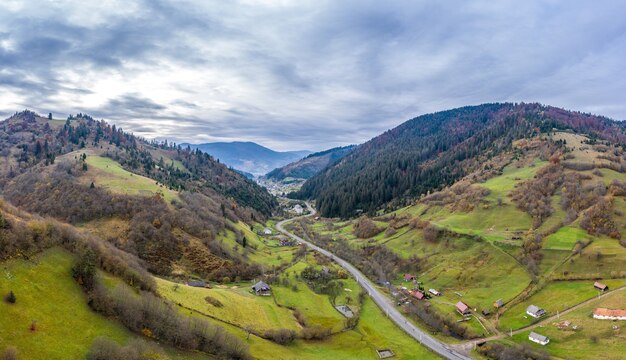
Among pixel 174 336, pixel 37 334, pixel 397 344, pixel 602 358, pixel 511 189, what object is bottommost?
pixel 397 344

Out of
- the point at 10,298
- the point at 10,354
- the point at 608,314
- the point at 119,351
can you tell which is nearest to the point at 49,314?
the point at 10,298

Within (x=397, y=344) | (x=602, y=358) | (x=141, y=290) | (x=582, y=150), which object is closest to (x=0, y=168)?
(x=141, y=290)

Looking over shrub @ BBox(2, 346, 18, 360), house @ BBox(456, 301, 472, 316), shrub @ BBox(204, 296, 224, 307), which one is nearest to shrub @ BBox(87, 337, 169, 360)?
shrub @ BBox(2, 346, 18, 360)

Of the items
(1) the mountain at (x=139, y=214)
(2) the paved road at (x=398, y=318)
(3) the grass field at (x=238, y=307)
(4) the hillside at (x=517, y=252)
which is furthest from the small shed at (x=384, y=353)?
(1) the mountain at (x=139, y=214)

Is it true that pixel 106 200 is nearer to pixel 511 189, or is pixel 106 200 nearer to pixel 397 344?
pixel 397 344

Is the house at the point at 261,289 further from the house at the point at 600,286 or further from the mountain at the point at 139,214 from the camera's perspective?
the house at the point at 600,286

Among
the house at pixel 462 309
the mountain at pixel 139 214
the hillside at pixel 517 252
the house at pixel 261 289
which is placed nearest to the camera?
the hillside at pixel 517 252

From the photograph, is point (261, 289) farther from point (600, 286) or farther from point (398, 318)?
point (600, 286)
